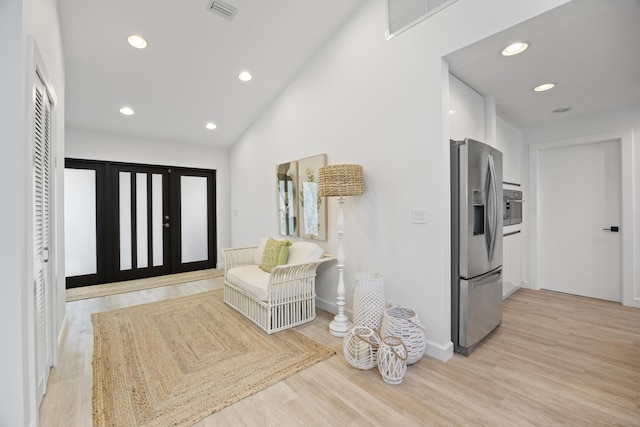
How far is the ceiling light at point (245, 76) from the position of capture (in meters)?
3.56

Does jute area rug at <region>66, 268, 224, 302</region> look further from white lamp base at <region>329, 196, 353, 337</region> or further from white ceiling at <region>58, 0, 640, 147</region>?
white lamp base at <region>329, 196, 353, 337</region>

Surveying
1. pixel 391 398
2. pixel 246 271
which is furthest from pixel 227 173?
pixel 391 398

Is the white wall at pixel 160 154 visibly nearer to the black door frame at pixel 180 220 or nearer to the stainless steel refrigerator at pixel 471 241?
the black door frame at pixel 180 220

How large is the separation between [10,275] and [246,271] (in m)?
2.15

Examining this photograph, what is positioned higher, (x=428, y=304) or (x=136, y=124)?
(x=136, y=124)

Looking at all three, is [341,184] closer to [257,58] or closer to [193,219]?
[257,58]

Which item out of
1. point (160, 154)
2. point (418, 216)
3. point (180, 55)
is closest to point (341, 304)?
point (418, 216)

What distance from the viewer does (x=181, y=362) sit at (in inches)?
86.2

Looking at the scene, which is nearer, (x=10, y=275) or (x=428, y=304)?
(x=10, y=275)

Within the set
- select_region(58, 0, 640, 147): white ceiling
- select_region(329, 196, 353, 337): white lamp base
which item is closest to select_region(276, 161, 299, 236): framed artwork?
select_region(329, 196, 353, 337): white lamp base

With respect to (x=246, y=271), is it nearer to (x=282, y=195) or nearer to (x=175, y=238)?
(x=282, y=195)

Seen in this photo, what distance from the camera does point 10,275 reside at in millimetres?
1259

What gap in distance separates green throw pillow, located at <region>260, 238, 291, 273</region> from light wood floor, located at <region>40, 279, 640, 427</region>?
901 millimetres

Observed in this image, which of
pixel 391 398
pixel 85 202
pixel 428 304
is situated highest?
pixel 85 202
